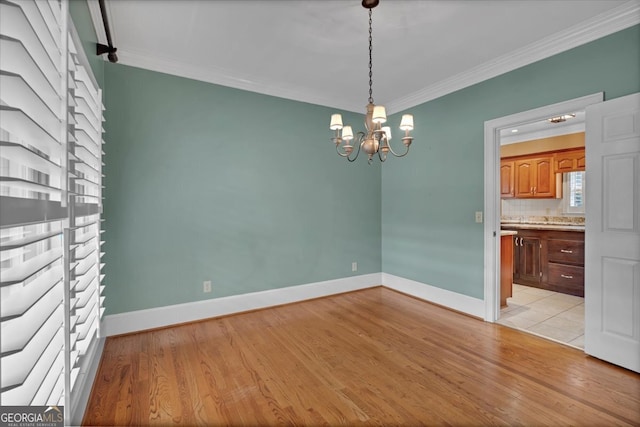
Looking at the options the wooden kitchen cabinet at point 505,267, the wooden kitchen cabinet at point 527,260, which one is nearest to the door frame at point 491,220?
the wooden kitchen cabinet at point 505,267

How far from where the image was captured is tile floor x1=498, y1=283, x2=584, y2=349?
301 centimetres

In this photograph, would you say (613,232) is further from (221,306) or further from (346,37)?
(221,306)

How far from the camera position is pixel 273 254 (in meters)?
3.80

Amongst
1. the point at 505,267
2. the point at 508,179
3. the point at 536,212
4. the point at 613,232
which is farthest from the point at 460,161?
the point at 536,212

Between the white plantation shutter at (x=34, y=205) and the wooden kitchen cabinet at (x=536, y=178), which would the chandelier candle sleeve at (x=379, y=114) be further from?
the wooden kitchen cabinet at (x=536, y=178)

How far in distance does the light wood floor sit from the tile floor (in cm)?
25

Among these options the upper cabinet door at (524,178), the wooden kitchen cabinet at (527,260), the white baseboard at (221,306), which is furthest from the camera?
the upper cabinet door at (524,178)

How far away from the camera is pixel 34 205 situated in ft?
3.32

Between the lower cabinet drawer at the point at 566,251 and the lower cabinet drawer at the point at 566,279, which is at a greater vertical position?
the lower cabinet drawer at the point at 566,251

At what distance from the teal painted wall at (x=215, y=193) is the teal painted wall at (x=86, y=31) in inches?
12.4

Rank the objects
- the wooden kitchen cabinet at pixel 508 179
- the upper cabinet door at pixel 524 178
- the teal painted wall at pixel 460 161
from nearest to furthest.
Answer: the teal painted wall at pixel 460 161 → the upper cabinet door at pixel 524 178 → the wooden kitchen cabinet at pixel 508 179

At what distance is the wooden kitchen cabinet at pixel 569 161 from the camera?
15.8 feet

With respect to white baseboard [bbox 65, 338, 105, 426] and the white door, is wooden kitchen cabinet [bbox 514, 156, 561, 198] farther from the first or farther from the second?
white baseboard [bbox 65, 338, 105, 426]

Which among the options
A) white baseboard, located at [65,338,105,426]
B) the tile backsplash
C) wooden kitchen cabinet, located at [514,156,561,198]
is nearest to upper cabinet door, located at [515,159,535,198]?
wooden kitchen cabinet, located at [514,156,561,198]
